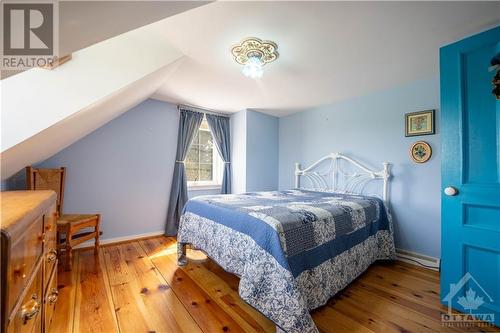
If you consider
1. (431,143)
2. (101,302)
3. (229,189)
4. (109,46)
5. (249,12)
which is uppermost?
(249,12)

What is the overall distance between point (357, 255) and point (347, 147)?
1682 mm

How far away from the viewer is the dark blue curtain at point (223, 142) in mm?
3934

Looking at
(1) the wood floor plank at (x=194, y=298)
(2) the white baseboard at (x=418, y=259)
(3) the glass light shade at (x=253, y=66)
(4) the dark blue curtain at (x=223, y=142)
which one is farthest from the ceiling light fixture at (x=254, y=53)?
(2) the white baseboard at (x=418, y=259)

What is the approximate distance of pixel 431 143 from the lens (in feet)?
7.87

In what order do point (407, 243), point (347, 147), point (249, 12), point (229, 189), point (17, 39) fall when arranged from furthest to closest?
1. point (229, 189)
2. point (347, 147)
3. point (407, 243)
4. point (249, 12)
5. point (17, 39)

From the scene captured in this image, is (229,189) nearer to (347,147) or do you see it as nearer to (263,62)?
(347,147)

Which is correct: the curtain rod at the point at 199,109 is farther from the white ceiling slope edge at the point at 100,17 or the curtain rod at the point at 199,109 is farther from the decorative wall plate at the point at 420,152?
the decorative wall plate at the point at 420,152

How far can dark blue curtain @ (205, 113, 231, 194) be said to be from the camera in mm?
3934

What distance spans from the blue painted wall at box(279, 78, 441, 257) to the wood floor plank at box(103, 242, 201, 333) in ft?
8.56

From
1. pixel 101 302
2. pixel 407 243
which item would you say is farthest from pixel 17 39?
pixel 407 243

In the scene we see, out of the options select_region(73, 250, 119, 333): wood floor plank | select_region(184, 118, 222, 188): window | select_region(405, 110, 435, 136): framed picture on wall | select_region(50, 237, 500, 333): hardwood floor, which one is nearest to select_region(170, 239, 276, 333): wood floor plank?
select_region(50, 237, 500, 333): hardwood floor

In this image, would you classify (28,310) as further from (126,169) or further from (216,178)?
(216,178)

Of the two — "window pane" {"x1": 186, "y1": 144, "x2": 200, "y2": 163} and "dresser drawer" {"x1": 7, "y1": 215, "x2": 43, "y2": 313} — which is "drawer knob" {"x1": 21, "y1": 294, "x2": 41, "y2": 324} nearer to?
"dresser drawer" {"x1": 7, "y1": 215, "x2": 43, "y2": 313}

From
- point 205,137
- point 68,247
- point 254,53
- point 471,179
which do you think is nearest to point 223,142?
point 205,137
